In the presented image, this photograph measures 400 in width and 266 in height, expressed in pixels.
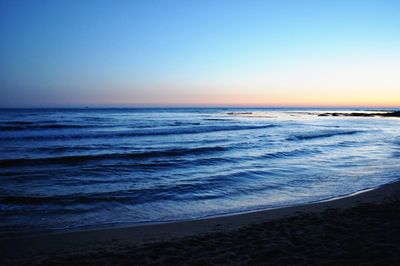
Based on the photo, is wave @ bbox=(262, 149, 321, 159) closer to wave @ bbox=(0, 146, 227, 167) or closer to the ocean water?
the ocean water

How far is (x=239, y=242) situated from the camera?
18.6ft

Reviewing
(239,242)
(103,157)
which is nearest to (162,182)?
(239,242)

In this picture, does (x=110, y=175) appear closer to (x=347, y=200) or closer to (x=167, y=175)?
(x=167, y=175)

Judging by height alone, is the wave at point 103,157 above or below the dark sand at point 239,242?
below

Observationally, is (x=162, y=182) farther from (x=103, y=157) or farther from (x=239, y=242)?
(x=103, y=157)

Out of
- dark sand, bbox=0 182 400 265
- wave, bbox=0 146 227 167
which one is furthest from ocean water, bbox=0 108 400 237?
dark sand, bbox=0 182 400 265

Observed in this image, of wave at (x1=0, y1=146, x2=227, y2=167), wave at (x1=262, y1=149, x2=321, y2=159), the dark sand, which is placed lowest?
wave at (x1=0, y1=146, x2=227, y2=167)

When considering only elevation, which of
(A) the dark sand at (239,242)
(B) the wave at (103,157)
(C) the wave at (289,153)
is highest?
(A) the dark sand at (239,242)

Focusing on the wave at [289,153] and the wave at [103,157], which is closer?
the wave at [103,157]

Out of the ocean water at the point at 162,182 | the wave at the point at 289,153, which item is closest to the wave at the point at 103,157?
the ocean water at the point at 162,182

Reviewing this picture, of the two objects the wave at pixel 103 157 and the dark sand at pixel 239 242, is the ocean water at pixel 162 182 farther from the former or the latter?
the dark sand at pixel 239 242

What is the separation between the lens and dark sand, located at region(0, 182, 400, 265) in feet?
16.1

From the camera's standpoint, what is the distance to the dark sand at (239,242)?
4.90m

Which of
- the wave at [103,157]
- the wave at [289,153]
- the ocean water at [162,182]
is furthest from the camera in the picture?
the wave at [289,153]
